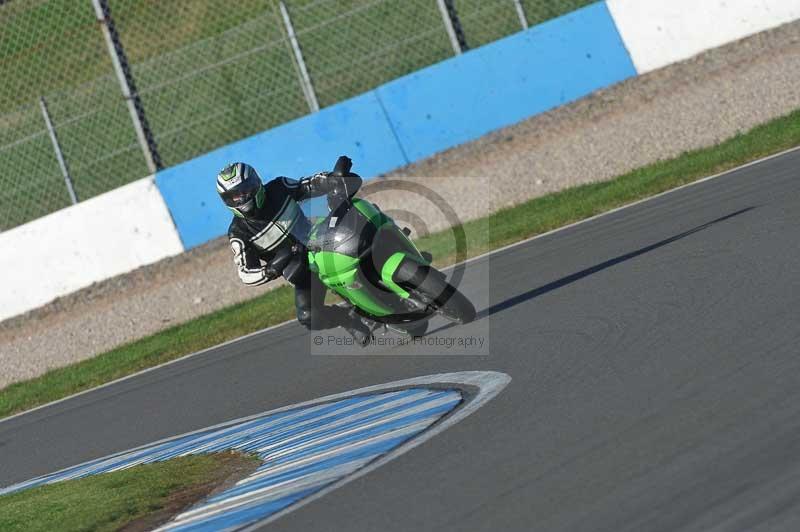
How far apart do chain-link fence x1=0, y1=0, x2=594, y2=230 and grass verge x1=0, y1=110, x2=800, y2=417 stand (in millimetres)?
3980

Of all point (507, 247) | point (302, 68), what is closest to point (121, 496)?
point (507, 247)

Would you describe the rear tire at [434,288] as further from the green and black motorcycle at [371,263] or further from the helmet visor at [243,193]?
the helmet visor at [243,193]

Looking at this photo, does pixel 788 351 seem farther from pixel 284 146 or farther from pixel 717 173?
pixel 284 146

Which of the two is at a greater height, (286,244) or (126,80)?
(126,80)

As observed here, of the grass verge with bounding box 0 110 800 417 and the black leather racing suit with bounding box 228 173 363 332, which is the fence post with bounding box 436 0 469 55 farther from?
the black leather racing suit with bounding box 228 173 363 332

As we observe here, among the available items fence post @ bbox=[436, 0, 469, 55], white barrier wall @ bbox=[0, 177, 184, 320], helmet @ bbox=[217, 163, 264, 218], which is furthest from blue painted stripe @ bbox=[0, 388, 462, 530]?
fence post @ bbox=[436, 0, 469, 55]

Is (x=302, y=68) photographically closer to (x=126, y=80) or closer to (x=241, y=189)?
(x=126, y=80)

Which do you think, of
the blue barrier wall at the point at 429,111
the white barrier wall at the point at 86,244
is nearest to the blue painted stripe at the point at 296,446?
the white barrier wall at the point at 86,244

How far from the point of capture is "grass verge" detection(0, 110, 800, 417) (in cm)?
1290

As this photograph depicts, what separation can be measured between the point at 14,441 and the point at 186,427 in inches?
101

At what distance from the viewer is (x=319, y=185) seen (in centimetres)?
879

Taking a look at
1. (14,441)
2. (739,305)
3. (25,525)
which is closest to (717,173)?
(739,305)

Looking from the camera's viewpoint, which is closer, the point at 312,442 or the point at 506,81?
the point at 312,442

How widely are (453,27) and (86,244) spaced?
6.06 metres
